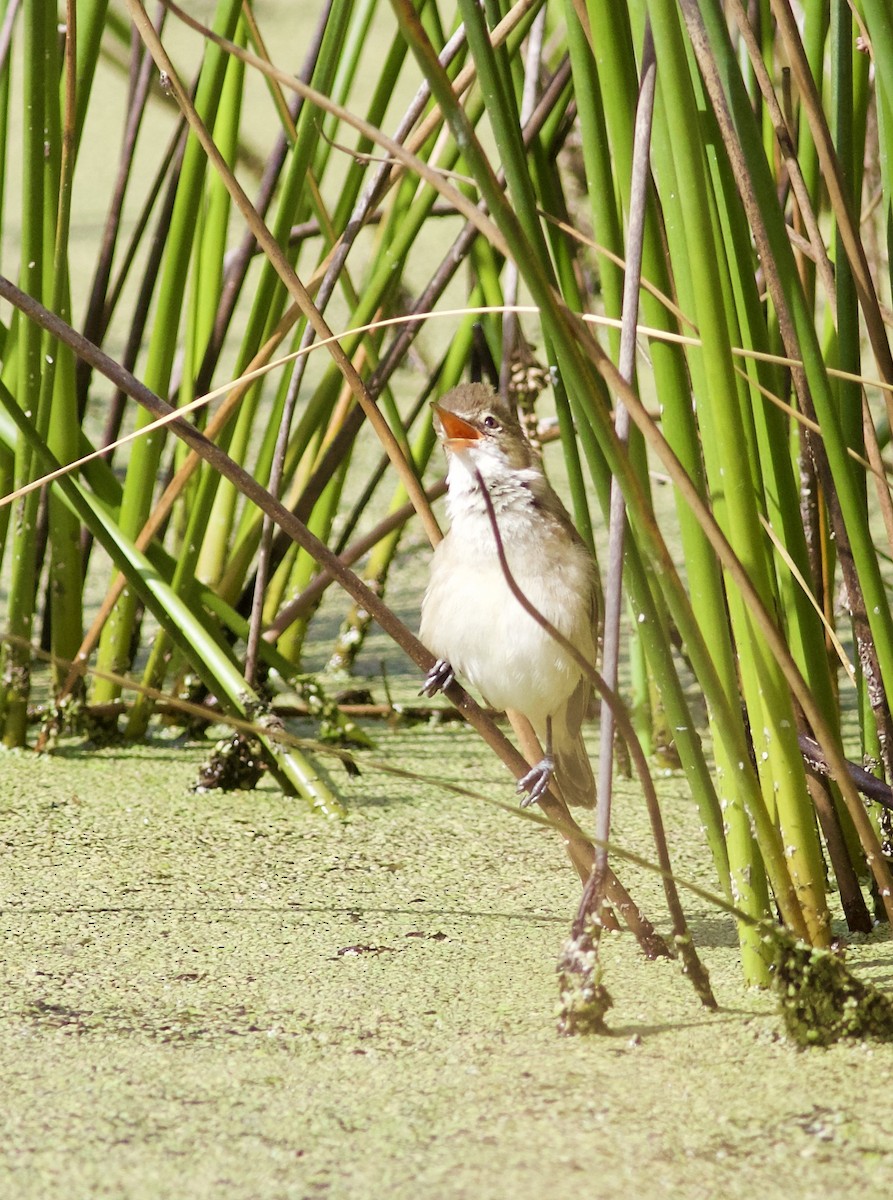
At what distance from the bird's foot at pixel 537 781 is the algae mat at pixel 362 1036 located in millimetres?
145

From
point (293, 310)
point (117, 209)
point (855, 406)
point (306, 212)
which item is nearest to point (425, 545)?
point (306, 212)

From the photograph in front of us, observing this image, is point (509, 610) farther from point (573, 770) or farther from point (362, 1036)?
point (362, 1036)

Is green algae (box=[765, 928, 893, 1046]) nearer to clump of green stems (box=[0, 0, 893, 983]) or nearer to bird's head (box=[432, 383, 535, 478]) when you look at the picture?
clump of green stems (box=[0, 0, 893, 983])

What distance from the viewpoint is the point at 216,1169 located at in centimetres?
94

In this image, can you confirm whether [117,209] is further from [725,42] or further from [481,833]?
[725,42]

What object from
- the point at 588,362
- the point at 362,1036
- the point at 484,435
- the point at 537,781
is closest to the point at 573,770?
the point at 537,781

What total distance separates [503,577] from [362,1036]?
1.93 feet

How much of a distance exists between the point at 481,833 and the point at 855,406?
2.70ft

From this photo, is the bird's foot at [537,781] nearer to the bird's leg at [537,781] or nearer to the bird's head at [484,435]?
the bird's leg at [537,781]

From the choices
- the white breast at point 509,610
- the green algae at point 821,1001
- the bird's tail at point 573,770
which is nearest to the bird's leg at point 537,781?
the white breast at point 509,610

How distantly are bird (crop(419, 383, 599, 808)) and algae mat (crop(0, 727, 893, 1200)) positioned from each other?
0.24 metres

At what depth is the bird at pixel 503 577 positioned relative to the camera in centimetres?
157

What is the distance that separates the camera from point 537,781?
1.49 m

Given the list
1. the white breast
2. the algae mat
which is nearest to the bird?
the white breast
